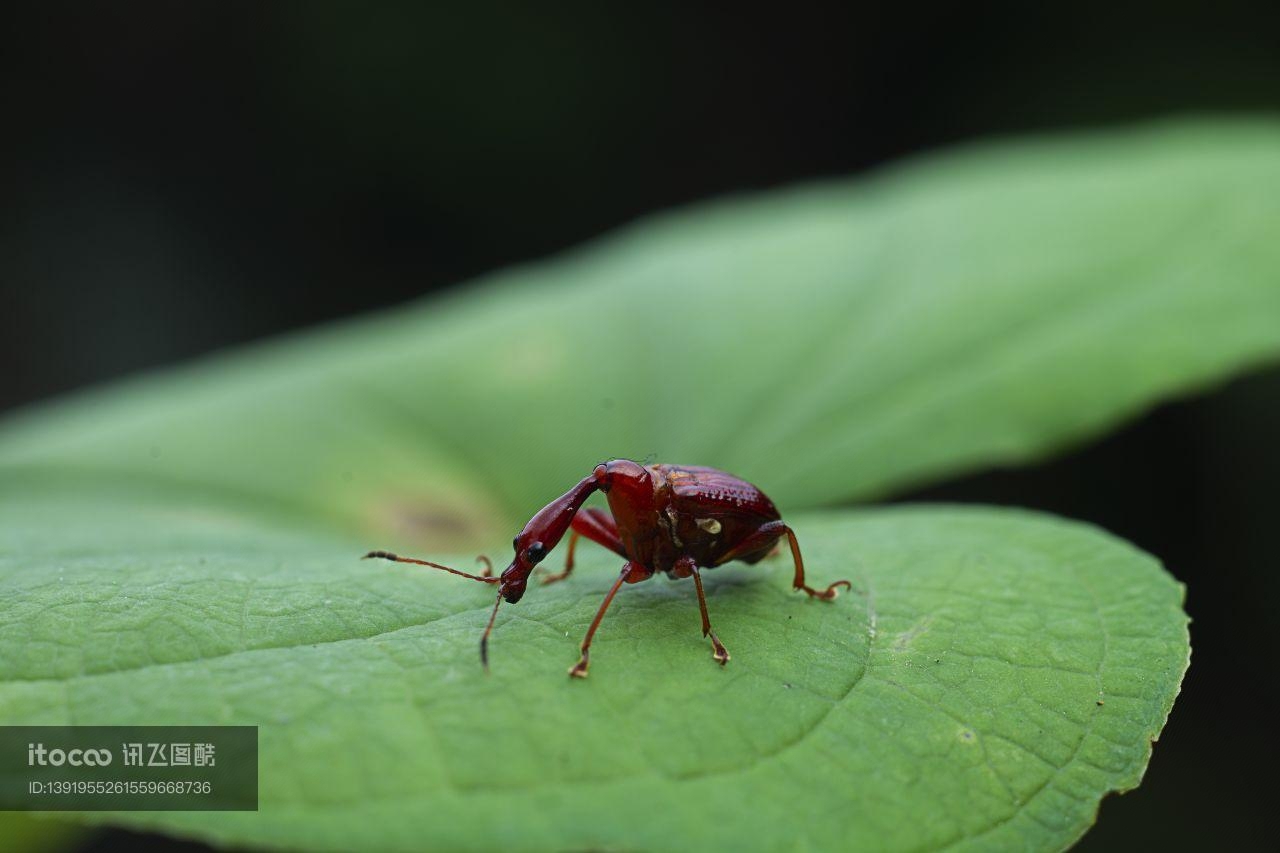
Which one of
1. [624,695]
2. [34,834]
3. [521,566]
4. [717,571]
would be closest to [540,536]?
[521,566]

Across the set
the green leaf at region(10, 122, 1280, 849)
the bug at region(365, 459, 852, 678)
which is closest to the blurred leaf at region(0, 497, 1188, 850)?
the green leaf at region(10, 122, 1280, 849)

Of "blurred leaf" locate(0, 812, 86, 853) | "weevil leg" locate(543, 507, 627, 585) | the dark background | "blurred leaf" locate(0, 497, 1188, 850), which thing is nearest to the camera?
"blurred leaf" locate(0, 497, 1188, 850)

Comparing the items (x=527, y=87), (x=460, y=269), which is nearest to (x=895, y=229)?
(x=527, y=87)

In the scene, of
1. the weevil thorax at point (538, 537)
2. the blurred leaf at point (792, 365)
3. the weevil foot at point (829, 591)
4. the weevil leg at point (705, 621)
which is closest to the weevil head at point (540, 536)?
the weevil thorax at point (538, 537)

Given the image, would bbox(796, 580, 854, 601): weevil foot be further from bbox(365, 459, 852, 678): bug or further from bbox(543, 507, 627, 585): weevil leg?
bbox(543, 507, 627, 585): weevil leg

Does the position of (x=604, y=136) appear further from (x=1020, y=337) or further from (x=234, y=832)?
(x=234, y=832)

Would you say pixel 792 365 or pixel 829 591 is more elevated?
pixel 792 365

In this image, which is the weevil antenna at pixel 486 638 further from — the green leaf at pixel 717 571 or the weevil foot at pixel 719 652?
the weevil foot at pixel 719 652

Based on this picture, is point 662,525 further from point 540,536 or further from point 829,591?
point 829,591
